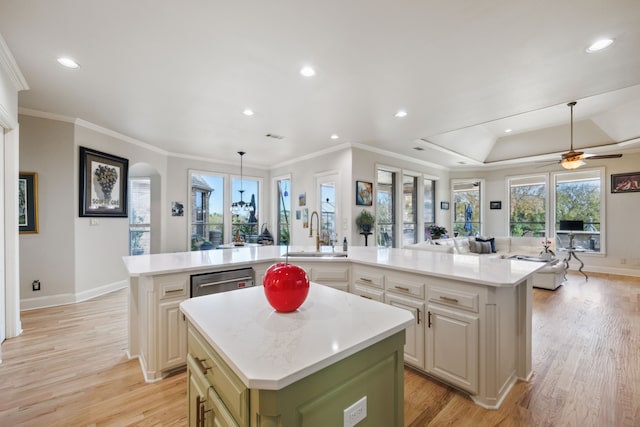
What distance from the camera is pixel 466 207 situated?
27.6 feet

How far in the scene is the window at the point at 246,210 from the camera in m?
7.01

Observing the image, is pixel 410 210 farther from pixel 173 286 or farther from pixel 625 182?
pixel 173 286

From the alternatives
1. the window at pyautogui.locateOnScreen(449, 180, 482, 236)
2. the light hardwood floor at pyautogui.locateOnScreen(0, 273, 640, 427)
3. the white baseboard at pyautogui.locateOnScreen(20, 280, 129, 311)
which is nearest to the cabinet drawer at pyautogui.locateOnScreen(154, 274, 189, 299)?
the light hardwood floor at pyautogui.locateOnScreen(0, 273, 640, 427)

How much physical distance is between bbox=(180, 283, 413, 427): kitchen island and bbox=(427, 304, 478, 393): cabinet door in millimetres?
1046

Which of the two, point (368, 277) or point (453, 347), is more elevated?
point (368, 277)

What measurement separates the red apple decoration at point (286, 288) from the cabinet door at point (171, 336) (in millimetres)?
1473

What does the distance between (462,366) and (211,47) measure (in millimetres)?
3170

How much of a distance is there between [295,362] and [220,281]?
1870mm

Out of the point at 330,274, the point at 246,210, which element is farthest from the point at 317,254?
the point at 246,210

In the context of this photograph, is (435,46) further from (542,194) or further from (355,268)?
(542,194)

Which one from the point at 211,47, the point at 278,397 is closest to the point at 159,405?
the point at 278,397

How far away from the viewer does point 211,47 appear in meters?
2.32

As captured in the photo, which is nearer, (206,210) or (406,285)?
(406,285)

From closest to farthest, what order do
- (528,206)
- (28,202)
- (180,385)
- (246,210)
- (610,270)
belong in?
(180,385), (28,202), (610,270), (246,210), (528,206)
